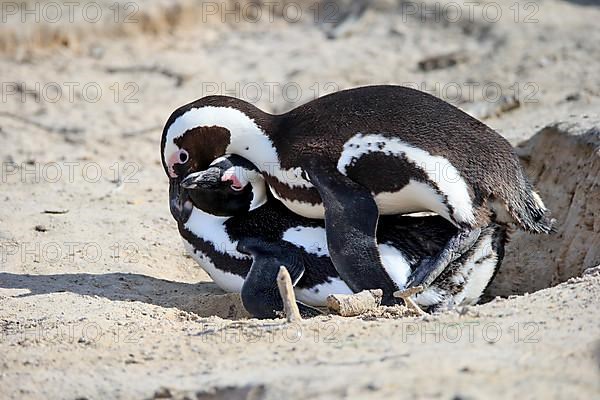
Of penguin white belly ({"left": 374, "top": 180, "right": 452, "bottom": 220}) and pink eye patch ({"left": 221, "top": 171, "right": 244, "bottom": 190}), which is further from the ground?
penguin white belly ({"left": 374, "top": 180, "right": 452, "bottom": 220})

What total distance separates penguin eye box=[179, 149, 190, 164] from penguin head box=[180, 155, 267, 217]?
95 mm

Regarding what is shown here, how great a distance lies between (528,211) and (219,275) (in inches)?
56.2

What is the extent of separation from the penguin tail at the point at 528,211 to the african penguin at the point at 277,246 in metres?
0.11

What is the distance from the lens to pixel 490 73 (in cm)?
785

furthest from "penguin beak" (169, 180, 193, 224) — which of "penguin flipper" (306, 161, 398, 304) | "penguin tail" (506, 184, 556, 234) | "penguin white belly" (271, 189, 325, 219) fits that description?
"penguin tail" (506, 184, 556, 234)

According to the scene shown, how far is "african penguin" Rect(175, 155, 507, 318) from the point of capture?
4605 mm

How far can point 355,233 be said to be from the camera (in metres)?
4.51

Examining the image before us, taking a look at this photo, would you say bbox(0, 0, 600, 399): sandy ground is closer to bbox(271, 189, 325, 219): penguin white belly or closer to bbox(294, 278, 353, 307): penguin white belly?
bbox(294, 278, 353, 307): penguin white belly

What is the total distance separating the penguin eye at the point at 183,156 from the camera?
5.07 m

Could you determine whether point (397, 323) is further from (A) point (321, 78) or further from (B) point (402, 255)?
(A) point (321, 78)

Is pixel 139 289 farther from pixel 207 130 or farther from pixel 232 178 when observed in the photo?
pixel 207 130

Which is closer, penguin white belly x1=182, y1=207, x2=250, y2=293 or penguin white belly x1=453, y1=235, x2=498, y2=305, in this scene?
penguin white belly x1=453, y1=235, x2=498, y2=305

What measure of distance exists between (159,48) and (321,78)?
5.07ft

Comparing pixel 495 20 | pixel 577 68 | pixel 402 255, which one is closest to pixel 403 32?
pixel 495 20
